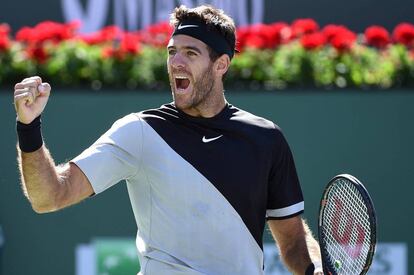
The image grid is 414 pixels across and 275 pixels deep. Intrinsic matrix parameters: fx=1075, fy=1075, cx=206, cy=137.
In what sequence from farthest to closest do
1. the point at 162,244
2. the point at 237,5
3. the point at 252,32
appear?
1. the point at 237,5
2. the point at 252,32
3. the point at 162,244

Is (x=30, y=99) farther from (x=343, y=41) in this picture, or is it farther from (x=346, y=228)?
(x=343, y=41)

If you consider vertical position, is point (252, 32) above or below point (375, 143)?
above

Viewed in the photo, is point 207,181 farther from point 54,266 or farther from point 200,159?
point 54,266

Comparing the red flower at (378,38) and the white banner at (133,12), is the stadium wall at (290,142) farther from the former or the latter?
the white banner at (133,12)

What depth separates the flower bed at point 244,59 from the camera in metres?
7.60

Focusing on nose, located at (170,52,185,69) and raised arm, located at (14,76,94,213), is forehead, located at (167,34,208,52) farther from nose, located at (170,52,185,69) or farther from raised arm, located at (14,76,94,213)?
raised arm, located at (14,76,94,213)

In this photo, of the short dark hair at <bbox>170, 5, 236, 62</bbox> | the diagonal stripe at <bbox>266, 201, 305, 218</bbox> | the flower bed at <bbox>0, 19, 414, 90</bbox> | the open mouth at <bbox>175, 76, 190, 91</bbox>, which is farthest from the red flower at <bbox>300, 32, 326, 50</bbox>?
the open mouth at <bbox>175, 76, 190, 91</bbox>

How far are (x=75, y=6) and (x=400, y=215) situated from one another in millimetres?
3077

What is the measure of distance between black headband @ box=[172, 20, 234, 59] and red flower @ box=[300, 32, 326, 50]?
3.54 meters

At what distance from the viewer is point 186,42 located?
4121 mm

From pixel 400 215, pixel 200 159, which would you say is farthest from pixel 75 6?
pixel 200 159

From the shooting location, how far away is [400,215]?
741 cm

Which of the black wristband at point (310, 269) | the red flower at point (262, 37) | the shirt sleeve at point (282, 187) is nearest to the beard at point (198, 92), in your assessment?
the shirt sleeve at point (282, 187)

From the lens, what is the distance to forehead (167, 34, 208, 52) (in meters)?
4.11
